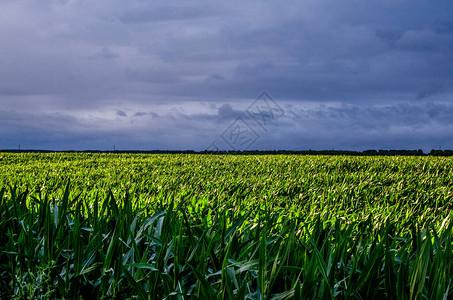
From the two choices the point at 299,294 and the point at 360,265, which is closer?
the point at 299,294

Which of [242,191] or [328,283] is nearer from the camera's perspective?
[328,283]

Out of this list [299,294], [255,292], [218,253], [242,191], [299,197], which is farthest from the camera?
[242,191]

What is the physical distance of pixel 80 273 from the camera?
1.97 meters

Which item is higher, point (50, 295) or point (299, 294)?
point (299, 294)

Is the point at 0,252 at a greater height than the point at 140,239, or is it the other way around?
the point at 140,239

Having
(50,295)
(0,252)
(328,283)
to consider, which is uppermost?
(328,283)

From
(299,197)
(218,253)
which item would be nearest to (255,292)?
(218,253)

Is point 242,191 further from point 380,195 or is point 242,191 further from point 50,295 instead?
point 50,295

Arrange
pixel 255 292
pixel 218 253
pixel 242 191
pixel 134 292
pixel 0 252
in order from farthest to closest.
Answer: pixel 242 191 < pixel 0 252 < pixel 218 253 < pixel 134 292 < pixel 255 292

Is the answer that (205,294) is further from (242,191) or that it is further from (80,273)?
(242,191)

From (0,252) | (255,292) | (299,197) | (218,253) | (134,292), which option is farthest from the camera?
(299,197)

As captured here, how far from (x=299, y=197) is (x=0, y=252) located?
5.26 m

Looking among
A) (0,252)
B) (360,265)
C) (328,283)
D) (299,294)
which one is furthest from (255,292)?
(0,252)

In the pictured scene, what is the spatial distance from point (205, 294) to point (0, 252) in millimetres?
1510
